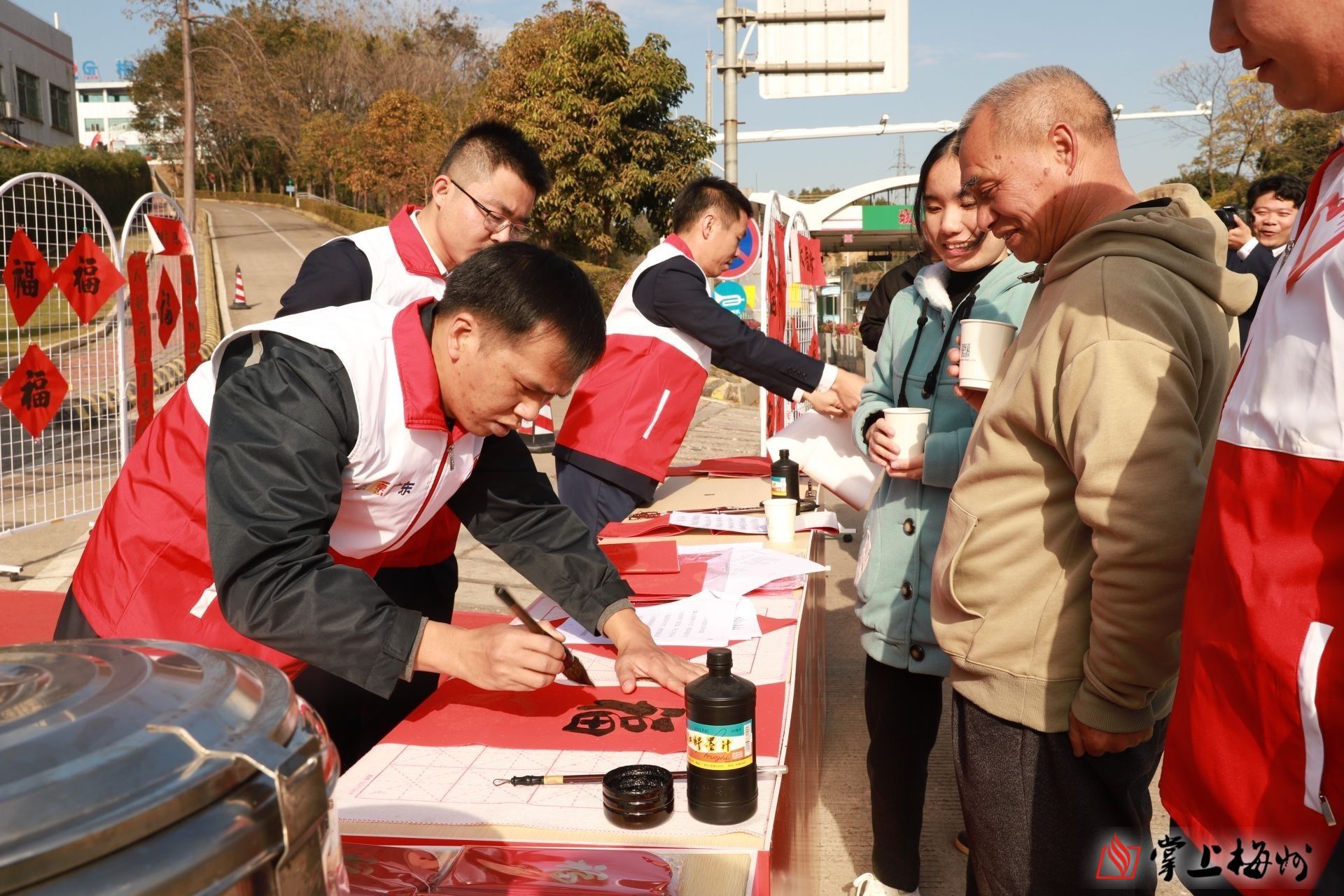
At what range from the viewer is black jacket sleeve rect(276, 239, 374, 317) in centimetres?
246

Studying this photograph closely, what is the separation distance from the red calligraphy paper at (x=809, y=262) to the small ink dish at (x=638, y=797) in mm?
6055

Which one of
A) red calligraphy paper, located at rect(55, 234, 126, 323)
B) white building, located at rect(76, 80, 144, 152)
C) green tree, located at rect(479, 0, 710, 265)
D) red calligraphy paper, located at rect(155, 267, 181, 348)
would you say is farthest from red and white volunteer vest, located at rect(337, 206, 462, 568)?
white building, located at rect(76, 80, 144, 152)

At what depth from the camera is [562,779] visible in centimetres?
138

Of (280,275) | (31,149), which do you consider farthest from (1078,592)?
(31,149)

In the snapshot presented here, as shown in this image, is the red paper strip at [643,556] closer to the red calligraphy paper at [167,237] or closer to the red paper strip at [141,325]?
the red paper strip at [141,325]

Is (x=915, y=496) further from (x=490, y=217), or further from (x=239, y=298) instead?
(x=239, y=298)

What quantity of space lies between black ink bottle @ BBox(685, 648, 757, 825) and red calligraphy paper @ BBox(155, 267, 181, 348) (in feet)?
17.7

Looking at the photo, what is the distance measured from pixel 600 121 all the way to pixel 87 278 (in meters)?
12.5

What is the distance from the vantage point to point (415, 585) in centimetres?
234

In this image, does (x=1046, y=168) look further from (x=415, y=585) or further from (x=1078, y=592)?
(x=415, y=585)

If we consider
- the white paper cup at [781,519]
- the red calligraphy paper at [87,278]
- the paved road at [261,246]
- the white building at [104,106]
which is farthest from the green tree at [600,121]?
the white building at [104,106]

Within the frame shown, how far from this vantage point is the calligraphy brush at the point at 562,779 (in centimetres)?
139

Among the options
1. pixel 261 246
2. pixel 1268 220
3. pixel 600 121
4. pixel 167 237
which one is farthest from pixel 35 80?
pixel 1268 220

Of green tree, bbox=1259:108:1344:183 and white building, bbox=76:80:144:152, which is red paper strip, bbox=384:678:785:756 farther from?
white building, bbox=76:80:144:152
